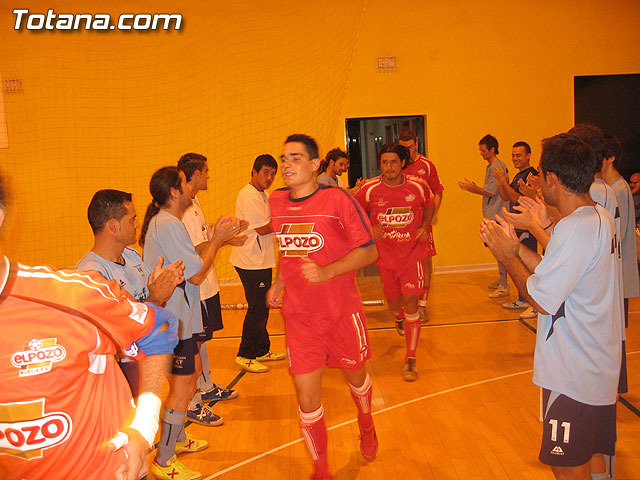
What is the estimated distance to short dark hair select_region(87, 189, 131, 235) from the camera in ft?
9.54

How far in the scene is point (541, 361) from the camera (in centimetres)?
257

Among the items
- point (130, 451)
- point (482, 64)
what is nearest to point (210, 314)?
point (130, 451)

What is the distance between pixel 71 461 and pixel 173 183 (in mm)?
2453

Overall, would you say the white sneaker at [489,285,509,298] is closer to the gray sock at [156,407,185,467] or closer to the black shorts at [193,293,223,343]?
the black shorts at [193,293,223,343]

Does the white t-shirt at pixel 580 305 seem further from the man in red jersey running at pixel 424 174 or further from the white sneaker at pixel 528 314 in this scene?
the white sneaker at pixel 528 314

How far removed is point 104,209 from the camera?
2.92m

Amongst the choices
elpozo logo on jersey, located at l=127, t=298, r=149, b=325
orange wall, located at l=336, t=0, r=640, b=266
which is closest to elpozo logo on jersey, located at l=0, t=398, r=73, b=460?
elpozo logo on jersey, located at l=127, t=298, r=149, b=325

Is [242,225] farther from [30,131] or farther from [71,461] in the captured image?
[30,131]

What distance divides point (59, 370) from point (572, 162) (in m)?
2.16

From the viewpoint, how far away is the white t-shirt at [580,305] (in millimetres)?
2414

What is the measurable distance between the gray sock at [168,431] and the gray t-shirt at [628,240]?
11.6 feet

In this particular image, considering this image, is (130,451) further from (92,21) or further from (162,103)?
(92,21)

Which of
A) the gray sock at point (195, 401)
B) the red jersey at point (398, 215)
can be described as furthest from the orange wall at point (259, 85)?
the gray sock at point (195, 401)

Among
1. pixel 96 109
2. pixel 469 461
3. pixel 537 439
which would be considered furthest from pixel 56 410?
pixel 96 109
